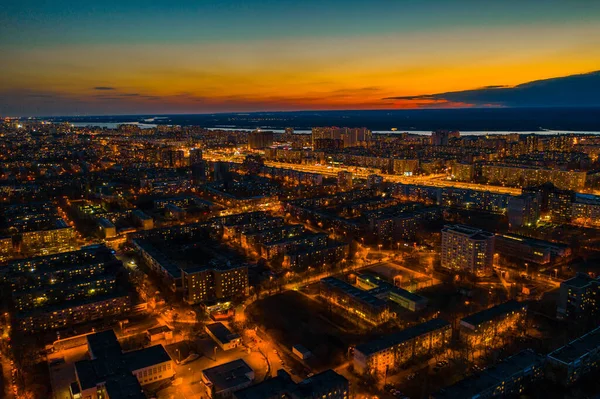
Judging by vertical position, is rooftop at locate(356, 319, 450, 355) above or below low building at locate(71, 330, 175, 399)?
above

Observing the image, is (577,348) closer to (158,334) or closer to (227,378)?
(227,378)

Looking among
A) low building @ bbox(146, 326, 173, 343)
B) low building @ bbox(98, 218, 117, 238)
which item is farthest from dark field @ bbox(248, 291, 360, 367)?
low building @ bbox(98, 218, 117, 238)

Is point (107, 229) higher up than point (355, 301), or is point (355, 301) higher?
point (107, 229)

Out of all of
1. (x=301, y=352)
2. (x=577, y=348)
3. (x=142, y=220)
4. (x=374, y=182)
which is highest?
(x=374, y=182)

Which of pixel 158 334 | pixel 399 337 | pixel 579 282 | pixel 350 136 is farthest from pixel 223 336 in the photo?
pixel 350 136

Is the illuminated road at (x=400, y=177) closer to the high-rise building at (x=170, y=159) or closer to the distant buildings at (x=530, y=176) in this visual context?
the distant buildings at (x=530, y=176)

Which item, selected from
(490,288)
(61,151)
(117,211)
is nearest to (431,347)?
(490,288)

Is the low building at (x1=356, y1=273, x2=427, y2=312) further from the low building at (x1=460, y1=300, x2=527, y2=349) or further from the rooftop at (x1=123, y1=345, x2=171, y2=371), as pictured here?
the rooftop at (x1=123, y1=345, x2=171, y2=371)
